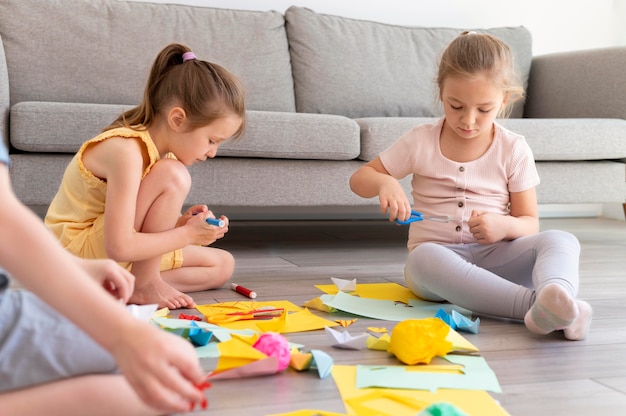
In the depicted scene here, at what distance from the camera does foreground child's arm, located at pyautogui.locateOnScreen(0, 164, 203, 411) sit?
59 cm

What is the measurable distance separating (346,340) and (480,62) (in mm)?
773

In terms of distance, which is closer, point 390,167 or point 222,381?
point 222,381

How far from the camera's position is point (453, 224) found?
6.01 feet

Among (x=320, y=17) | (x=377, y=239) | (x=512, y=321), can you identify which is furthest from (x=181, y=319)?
(x=320, y=17)

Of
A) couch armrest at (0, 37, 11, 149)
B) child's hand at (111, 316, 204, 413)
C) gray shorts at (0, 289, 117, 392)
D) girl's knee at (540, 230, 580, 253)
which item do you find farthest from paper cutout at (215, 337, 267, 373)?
couch armrest at (0, 37, 11, 149)

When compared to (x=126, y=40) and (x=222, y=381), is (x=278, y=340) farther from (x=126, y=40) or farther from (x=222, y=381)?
(x=126, y=40)

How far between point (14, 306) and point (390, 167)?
4.09ft

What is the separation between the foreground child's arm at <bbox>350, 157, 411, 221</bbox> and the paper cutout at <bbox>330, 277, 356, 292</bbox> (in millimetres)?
215

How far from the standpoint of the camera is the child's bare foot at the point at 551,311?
1355 mm

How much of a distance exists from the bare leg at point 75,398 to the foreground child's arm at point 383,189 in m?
0.90

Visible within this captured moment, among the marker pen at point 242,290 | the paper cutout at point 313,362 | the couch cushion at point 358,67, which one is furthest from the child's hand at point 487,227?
the couch cushion at point 358,67

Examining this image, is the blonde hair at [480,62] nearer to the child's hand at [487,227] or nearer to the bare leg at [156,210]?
the child's hand at [487,227]

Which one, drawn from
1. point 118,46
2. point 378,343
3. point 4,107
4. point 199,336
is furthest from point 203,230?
point 118,46

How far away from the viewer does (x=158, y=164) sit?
1645 millimetres
